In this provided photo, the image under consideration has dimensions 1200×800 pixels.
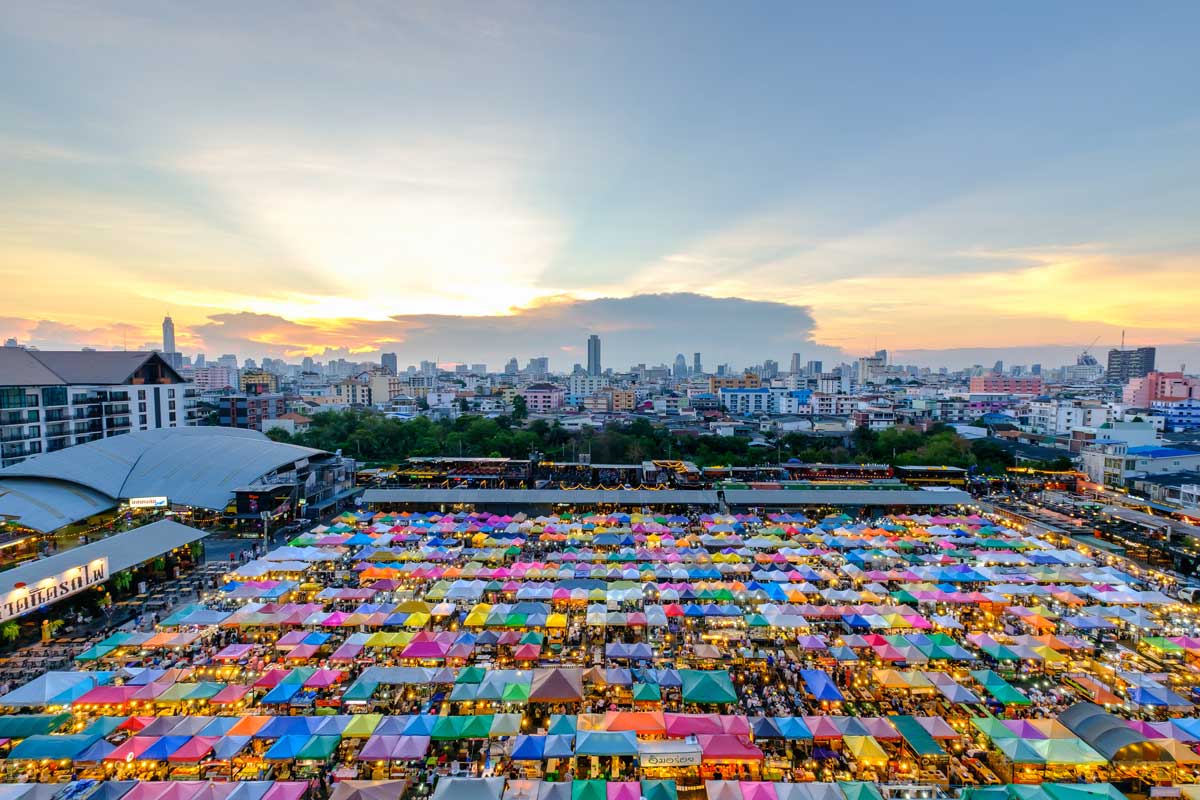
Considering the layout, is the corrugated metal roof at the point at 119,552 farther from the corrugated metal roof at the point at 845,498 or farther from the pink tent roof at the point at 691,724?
the corrugated metal roof at the point at 845,498

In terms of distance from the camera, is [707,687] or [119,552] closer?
[707,687]

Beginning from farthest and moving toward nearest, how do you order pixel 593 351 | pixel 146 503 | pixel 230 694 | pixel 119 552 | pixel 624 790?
pixel 593 351
pixel 146 503
pixel 119 552
pixel 230 694
pixel 624 790

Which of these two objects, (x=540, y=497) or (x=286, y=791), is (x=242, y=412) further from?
(x=286, y=791)

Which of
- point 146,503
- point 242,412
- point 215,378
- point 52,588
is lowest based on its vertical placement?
point 52,588

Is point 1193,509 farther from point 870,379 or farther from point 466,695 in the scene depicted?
point 870,379

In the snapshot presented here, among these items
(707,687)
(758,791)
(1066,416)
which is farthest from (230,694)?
(1066,416)

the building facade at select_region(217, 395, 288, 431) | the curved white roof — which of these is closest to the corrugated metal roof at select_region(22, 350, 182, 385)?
the curved white roof

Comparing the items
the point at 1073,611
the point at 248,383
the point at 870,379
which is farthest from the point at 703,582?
the point at 870,379

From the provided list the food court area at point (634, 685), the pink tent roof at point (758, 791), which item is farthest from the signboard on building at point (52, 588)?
the pink tent roof at point (758, 791)
